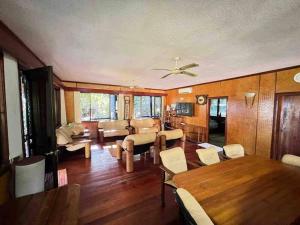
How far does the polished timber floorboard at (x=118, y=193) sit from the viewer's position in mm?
1938

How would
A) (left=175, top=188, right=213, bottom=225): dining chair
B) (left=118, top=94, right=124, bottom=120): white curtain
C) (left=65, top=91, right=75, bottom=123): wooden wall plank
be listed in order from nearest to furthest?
(left=175, top=188, right=213, bottom=225): dining chair → (left=65, top=91, right=75, bottom=123): wooden wall plank → (left=118, top=94, right=124, bottom=120): white curtain

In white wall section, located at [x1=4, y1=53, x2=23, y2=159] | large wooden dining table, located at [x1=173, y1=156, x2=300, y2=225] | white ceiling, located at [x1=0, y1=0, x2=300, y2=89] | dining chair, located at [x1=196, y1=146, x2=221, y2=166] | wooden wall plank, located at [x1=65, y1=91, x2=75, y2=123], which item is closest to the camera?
large wooden dining table, located at [x1=173, y1=156, x2=300, y2=225]

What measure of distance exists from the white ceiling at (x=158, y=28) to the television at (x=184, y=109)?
364 cm

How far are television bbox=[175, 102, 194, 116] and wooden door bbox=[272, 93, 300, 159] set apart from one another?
3111 millimetres

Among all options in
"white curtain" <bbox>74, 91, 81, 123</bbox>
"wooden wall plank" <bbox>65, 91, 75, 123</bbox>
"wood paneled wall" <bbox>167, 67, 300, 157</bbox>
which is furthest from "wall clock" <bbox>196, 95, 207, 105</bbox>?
→ "wooden wall plank" <bbox>65, 91, 75, 123</bbox>

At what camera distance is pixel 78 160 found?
3.93 meters

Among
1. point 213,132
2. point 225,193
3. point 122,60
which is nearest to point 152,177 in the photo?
point 225,193

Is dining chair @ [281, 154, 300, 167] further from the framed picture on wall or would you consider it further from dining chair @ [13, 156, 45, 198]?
the framed picture on wall

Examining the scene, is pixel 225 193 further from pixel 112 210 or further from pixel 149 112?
pixel 149 112

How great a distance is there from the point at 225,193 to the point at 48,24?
9.05ft

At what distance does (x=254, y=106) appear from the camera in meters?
4.31

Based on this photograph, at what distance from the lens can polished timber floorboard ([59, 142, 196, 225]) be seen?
6.36 ft

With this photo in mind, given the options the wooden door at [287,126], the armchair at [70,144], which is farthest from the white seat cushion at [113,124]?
the wooden door at [287,126]

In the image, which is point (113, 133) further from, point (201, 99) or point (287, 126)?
point (287, 126)
